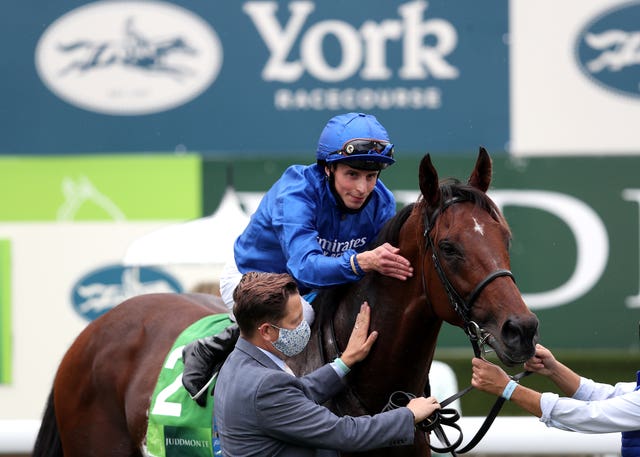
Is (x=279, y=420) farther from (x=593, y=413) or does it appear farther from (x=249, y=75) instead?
(x=249, y=75)

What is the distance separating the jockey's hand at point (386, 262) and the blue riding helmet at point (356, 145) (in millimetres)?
301

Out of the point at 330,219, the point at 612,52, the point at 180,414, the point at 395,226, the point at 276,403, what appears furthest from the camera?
the point at 612,52

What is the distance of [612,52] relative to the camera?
28.8 feet

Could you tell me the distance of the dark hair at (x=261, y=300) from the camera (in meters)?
2.99

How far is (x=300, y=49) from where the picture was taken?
28.5 ft

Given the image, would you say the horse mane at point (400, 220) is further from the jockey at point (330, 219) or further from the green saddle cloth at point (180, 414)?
the green saddle cloth at point (180, 414)

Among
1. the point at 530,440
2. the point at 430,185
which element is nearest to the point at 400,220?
the point at 430,185

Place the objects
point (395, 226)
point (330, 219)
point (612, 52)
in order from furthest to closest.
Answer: point (612, 52)
point (330, 219)
point (395, 226)

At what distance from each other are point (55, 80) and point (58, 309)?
1947 mm

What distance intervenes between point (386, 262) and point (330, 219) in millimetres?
361

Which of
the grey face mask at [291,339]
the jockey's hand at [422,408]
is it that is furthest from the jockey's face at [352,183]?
the jockey's hand at [422,408]

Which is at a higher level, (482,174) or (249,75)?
(249,75)

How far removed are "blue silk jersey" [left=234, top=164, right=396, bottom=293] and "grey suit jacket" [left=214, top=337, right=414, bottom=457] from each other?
38 centimetres

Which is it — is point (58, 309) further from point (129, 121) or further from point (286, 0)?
point (286, 0)
